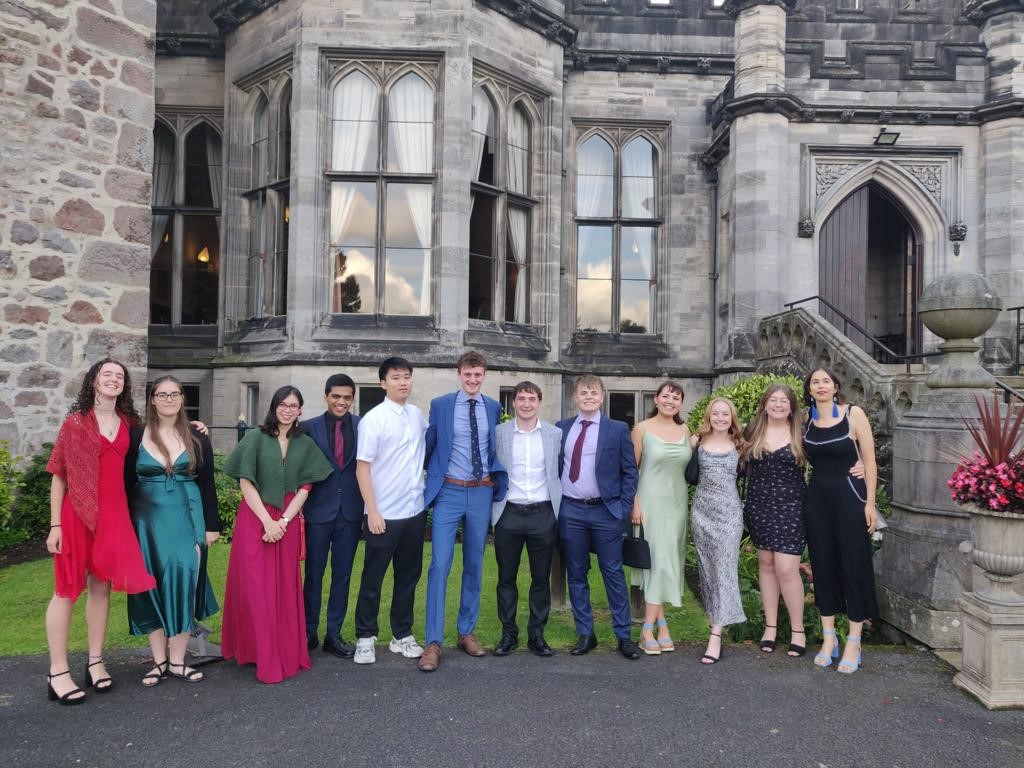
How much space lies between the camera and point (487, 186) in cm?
1039

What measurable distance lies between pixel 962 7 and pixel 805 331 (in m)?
7.95

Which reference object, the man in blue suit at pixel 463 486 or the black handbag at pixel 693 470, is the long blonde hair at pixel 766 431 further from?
the man in blue suit at pixel 463 486

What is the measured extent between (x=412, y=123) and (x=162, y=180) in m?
5.09

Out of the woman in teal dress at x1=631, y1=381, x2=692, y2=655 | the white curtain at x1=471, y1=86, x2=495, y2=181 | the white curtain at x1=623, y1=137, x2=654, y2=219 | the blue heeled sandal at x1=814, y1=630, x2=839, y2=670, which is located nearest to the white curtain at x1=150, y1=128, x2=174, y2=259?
the white curtain at x1=471, y1=86, x2=495, y2=181

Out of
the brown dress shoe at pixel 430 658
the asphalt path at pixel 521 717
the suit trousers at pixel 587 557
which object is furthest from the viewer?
the suit trousers at pixel 587 557

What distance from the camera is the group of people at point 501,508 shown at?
13.9ft

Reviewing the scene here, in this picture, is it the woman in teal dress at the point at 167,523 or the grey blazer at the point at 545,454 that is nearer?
the woman in teal dress at the point at 167,523

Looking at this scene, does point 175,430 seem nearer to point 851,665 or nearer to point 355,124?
point 851,665

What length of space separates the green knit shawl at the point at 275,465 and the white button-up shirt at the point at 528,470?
122 cm

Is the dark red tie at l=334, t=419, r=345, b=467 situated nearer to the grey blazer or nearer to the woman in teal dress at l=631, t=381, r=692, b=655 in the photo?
the grey blazer

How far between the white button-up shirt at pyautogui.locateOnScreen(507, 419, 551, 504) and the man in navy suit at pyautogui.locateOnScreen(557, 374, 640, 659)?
0.18m

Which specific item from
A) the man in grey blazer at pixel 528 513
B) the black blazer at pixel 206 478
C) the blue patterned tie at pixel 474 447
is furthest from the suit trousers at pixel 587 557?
the black blazer at pixel 206 478

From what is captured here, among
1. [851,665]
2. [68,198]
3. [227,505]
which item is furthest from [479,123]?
[851,665]

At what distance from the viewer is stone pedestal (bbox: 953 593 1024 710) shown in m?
3.90
